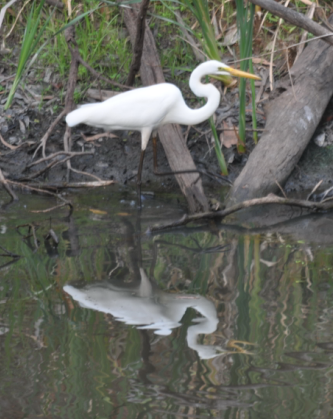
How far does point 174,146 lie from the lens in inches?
177

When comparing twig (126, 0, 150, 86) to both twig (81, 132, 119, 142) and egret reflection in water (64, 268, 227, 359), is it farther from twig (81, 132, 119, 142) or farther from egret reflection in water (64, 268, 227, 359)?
egret reflection in water (64, 268, 227, 359)

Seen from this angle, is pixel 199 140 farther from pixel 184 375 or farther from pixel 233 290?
pixel 184 375

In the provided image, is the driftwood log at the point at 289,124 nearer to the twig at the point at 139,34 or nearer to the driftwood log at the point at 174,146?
the driftwood log at the point at 174,146

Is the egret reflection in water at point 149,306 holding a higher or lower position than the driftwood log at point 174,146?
lower

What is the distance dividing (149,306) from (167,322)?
19cm

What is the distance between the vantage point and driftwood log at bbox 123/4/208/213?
160 inches

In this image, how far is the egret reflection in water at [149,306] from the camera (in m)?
2.22

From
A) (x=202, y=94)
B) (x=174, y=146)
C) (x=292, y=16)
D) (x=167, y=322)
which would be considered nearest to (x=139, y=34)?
(x=202, y=94)

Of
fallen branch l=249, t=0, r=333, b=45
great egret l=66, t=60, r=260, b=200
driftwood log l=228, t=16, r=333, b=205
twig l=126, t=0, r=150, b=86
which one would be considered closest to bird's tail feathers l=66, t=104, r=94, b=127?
great egret l=66, t=60, r=260, b=200

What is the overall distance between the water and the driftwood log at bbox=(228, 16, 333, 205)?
54 cm

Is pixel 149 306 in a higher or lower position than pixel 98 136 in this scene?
lower

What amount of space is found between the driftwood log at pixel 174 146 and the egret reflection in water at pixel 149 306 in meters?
1.36

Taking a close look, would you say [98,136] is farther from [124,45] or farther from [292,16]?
[292,16]

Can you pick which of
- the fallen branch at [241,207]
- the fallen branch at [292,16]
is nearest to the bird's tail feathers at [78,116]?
the fallen branch at [241,207]
